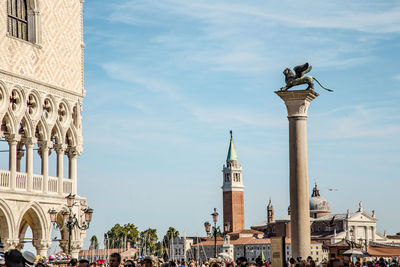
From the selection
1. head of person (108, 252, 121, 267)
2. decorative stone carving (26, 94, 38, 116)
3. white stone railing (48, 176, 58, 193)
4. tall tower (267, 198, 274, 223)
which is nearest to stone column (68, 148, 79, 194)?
white stone railing (48, 176, 58, 193)

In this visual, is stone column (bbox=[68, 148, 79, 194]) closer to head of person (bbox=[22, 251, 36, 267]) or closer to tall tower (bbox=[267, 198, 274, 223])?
head of person (bbox=[22, 251, 36, 267])

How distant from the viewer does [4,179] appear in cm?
2458

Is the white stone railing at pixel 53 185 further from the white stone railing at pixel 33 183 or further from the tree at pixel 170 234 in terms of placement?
the tree at pixel 170 234

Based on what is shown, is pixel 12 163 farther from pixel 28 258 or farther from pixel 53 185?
pixel 28 258

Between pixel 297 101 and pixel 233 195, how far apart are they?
127 meters

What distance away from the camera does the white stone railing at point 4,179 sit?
963 inches

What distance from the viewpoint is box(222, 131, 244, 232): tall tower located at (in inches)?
5719

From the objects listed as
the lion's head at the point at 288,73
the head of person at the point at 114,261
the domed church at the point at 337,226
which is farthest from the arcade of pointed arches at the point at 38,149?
the domed church at the point at 337,226

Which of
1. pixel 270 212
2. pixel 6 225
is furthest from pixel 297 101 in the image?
pixel 270 212

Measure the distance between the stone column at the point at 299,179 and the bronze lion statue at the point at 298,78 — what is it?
0.47m

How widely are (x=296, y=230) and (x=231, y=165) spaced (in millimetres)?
129426

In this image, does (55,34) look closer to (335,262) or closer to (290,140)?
(290,140)

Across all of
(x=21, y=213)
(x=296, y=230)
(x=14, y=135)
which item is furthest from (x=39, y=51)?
(x=296, y=230)

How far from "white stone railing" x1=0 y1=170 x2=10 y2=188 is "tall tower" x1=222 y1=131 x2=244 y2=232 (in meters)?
120
